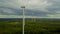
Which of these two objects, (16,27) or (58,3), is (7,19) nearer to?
(16,27)

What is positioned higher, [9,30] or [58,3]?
[58,3]

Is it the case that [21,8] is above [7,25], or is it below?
above

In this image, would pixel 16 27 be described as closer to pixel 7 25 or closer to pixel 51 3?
pixel 7 25

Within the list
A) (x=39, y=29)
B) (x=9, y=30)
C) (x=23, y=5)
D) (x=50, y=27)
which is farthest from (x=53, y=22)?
(x=9, y=30)

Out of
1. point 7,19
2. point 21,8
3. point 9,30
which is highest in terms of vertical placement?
point 21,8

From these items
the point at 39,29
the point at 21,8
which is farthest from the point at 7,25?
the point at 39,29
